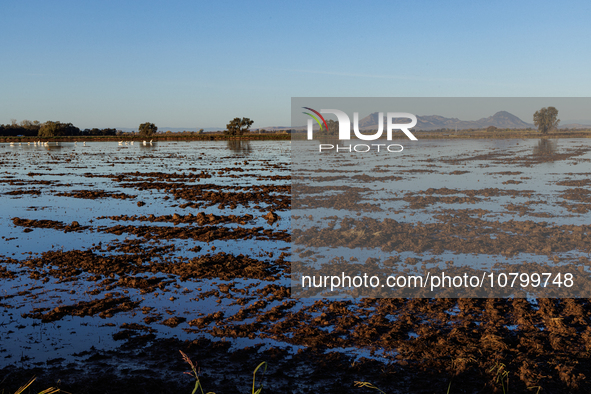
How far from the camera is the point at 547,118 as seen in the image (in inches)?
5315

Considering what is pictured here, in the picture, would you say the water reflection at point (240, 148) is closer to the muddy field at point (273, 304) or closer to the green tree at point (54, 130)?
the muddy field at point (273, 304)

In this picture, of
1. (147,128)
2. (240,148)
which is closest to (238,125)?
(147,128)

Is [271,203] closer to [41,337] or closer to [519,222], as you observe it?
[519,222]

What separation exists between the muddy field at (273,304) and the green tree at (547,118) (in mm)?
133511

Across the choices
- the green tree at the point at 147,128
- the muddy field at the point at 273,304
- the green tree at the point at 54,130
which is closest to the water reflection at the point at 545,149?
the muddy field at the point at 273,304

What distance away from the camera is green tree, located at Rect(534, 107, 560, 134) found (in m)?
133

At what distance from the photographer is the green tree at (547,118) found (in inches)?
5251

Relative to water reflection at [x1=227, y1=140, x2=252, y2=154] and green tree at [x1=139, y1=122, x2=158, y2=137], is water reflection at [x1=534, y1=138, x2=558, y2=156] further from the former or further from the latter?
green tree at [x1=139, y1=122, x2=158, y2=137]

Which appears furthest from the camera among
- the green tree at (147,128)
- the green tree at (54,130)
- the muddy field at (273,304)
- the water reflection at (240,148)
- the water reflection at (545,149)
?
the green tree at (147,128)

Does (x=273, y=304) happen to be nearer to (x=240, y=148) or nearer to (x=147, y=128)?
(x=240, y=148)

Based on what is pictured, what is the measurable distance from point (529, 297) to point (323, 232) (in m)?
6.24

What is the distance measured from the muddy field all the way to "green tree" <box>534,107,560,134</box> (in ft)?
438

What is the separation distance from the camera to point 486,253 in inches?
432

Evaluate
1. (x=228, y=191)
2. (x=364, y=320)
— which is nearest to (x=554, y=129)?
(x=228, y=191)
